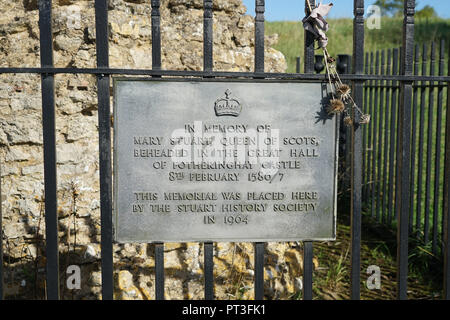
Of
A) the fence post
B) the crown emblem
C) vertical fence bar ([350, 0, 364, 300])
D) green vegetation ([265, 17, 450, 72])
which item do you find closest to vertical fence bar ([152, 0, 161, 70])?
the crown emblem

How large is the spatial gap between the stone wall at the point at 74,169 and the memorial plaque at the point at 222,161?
→ 0.98 m

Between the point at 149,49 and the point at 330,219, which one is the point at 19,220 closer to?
the point at 149,49

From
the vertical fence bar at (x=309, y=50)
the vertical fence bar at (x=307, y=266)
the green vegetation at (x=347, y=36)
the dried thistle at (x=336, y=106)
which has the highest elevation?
the green vegetation at (x=347, y=36)

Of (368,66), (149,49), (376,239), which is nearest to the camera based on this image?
(149,49)

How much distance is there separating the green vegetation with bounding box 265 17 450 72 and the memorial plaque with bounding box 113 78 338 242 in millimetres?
9124

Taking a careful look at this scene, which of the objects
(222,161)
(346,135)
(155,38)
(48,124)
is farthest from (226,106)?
(346,135)

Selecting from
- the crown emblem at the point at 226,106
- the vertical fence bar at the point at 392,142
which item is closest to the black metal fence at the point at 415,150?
the vertical fence bar at the point at 392,142

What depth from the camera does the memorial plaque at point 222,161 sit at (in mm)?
2490

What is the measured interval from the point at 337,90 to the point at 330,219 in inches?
30.5

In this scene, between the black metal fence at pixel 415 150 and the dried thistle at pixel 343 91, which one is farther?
the black metal fence at pixel 415 150

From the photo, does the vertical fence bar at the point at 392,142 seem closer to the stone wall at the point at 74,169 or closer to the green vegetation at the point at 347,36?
the stone wall at the point at 74,169

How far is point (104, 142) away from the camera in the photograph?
2.49 meters
